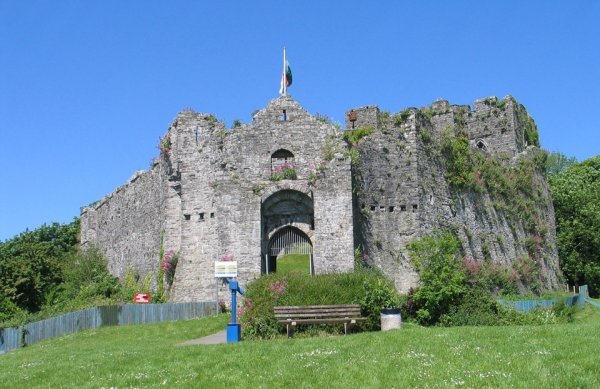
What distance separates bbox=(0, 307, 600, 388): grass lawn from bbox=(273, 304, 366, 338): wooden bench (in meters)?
1.87

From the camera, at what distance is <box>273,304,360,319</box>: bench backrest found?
1847cm

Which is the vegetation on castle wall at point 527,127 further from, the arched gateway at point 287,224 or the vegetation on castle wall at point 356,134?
the arched gateway at point 287,224

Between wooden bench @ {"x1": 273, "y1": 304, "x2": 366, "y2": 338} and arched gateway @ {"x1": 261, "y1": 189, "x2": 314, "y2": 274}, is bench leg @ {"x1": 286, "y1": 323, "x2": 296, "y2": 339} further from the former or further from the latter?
arched gateway @ {"x1": 261, "y1": 189, "x2": 314, "y2": 274}

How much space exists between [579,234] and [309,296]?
2999 centimetres

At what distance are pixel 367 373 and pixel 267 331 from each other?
745cm

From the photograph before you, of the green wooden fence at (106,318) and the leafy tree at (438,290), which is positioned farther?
the green wooden fence at (106,318)

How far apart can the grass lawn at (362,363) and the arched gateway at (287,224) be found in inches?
440

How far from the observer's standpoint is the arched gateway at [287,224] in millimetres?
27609

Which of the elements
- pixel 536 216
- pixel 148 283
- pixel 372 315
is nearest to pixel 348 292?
pixel 372 315

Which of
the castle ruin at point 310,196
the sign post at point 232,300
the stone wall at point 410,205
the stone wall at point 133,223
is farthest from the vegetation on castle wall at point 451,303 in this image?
the stone wall at point 133,223

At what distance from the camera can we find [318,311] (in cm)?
1858

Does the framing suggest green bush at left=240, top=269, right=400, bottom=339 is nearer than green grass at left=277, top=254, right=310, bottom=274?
Yes

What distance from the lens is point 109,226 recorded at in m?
43.6

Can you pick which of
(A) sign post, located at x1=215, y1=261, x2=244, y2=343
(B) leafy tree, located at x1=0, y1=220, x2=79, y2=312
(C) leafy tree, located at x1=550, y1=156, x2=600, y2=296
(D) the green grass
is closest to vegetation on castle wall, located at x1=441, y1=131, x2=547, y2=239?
(C) leafy tree, located at x1=550, y1=156, x2=600, y2=296
